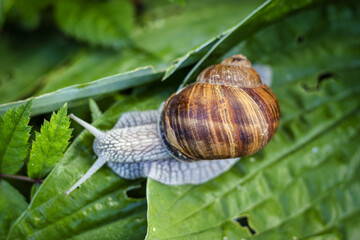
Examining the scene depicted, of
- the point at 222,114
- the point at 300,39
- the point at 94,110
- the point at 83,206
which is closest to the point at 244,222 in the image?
the point at 222,114

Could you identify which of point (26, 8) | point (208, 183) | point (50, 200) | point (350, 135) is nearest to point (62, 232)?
point (50, 200)

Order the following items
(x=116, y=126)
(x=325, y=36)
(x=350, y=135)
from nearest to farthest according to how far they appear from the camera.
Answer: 1. (x=116, y=126)
2. (x=350, y=135)
3. (x=325, y=36)

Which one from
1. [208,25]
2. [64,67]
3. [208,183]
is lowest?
[208,183]

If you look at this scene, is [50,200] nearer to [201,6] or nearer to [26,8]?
[26,8]

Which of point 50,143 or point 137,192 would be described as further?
point 137,192

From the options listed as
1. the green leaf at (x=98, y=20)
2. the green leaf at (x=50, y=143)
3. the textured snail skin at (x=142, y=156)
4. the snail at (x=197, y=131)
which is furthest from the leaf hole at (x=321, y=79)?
the green leaf at (x=50, y=143)

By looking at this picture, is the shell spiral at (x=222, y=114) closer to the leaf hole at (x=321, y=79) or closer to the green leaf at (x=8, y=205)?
the leaf hole at (x=321, y=79)

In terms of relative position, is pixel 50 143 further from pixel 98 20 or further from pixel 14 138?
pixel 98 20
